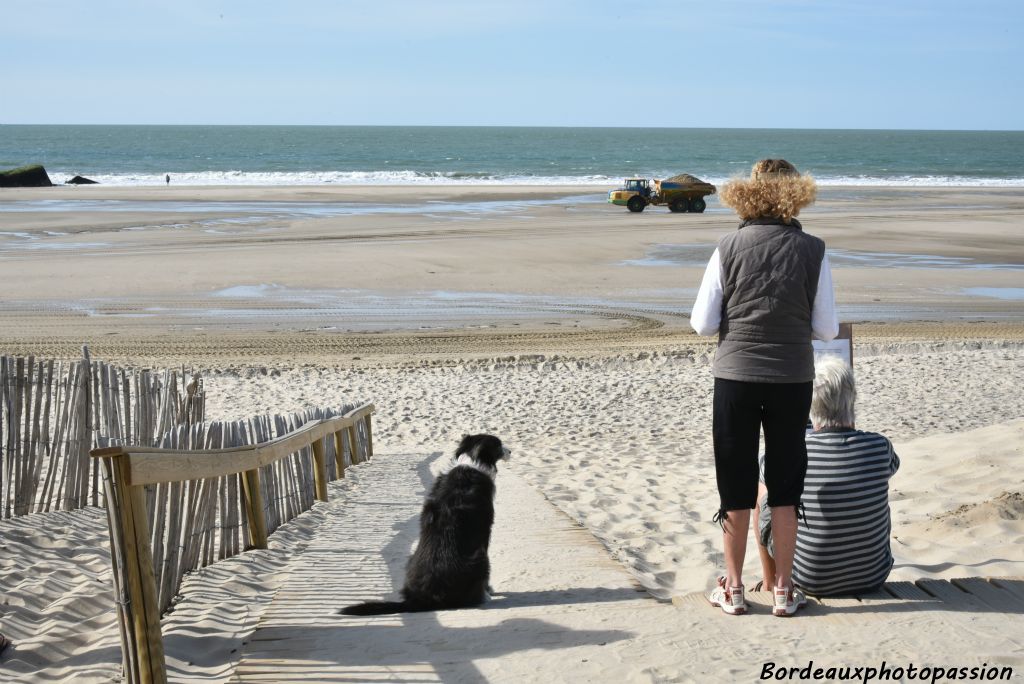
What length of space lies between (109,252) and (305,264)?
5263 mm

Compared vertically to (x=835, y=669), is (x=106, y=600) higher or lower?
lower

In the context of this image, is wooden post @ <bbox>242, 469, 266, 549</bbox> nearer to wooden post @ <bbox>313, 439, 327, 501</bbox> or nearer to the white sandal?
wooden post @ <bbox>313, 439, 327, 501</bbox>

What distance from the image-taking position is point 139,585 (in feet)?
10.3

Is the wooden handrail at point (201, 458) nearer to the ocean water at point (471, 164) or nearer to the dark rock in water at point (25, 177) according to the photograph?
the ocean water at point (471, 164)

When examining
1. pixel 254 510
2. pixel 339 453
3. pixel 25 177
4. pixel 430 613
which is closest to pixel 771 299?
pixel 430 613

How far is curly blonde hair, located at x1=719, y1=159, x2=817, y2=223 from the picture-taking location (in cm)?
373

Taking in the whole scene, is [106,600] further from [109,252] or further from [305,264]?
[109,252]

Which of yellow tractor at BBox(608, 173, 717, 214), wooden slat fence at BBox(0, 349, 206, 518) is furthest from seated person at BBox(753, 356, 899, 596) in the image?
yellow tractor at BBox(608, 173, 717, 214)

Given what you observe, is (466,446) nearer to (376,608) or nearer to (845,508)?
(376,608)

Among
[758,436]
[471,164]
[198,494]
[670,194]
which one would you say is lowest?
[198,494]

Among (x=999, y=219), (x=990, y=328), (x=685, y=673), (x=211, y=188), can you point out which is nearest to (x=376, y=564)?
(x=685, y=673)

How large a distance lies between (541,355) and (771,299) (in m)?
9.79

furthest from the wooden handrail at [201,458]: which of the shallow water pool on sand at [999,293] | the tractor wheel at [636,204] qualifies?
the tractor wheel at [636,204]

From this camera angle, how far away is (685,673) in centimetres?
315
